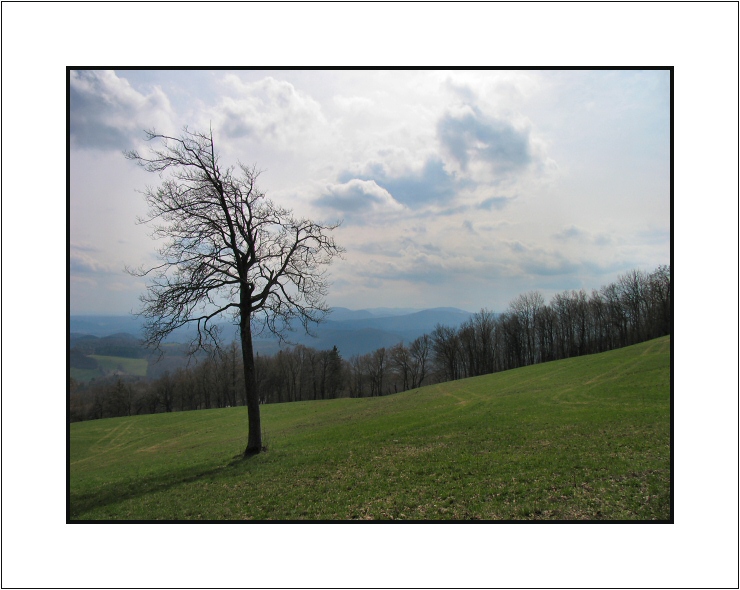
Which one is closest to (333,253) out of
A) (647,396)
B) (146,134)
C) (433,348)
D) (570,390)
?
(146,134)

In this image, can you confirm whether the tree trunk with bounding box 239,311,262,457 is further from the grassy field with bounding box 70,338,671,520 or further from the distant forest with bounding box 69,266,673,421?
the distant forest with bounding box 69,266,673,421

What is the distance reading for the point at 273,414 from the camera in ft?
79.8

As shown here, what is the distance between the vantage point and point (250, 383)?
32.2 feet

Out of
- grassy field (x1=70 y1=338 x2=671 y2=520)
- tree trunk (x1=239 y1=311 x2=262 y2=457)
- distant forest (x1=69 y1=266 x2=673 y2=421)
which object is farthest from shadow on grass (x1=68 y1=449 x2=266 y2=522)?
distant forest (x1=69 y1=266 x2=673 y2=421)

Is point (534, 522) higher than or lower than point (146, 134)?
lower

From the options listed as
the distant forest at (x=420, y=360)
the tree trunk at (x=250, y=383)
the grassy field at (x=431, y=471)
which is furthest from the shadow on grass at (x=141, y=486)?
the distant forest at (x=420, y=360)

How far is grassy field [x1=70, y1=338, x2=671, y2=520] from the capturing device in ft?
20.1

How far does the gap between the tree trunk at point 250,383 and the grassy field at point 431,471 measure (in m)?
0.50

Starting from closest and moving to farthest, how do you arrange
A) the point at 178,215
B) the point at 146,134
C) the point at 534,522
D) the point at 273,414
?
the point at 534,522
the point at 146,134
the point at 178,215
the point at 273,414

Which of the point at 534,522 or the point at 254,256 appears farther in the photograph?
the point at 254,256

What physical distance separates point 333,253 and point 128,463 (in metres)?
11.9

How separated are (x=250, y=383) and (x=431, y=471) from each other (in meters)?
5.72
